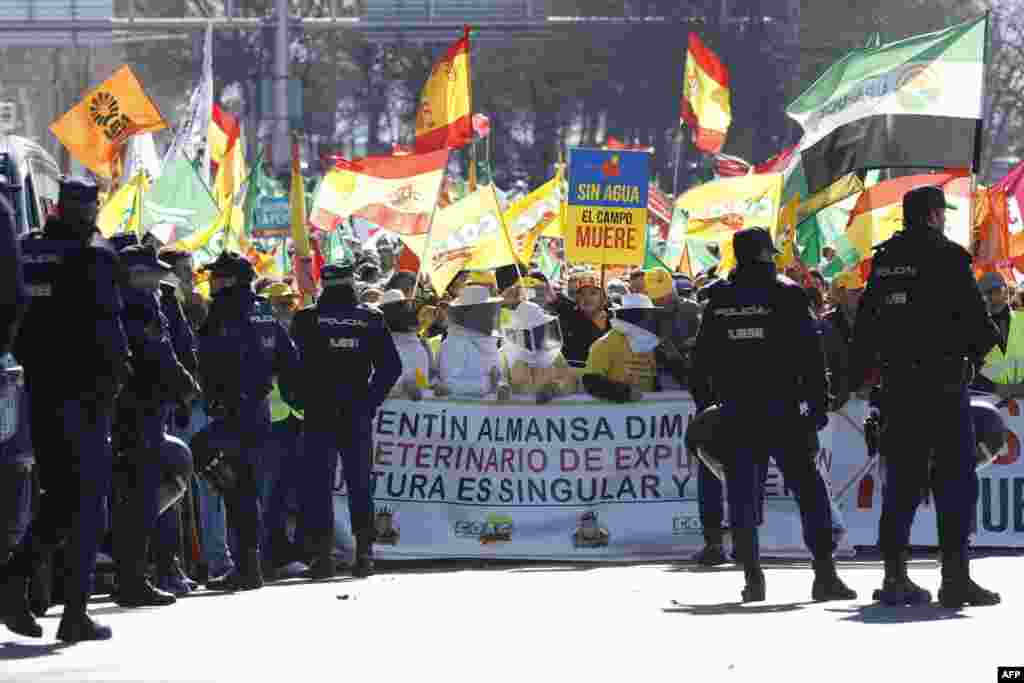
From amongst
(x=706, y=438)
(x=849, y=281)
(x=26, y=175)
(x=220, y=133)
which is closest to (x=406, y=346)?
A: (x=26, y=175)

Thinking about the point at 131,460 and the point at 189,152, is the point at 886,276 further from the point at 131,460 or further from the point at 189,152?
the point at 189,152

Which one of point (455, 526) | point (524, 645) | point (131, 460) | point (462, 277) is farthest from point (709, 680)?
point (462, 277)

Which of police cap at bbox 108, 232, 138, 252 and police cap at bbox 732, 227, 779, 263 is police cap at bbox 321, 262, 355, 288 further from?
police cap at bbox 732, 227, 779, 263

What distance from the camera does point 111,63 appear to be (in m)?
75.0

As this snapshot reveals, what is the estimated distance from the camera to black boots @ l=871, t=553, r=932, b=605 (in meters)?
11.6

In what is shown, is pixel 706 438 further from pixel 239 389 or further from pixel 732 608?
pixel 239 389

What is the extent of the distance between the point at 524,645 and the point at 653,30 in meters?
58.8

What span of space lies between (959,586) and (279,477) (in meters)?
4.80

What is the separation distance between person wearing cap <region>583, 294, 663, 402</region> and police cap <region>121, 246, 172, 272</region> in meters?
3.81

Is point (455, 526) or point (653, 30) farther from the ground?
point (653, 30)

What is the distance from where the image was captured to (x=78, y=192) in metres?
10.7

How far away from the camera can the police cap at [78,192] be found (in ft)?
35.2

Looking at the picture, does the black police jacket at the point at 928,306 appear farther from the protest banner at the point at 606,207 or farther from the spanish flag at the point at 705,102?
the spanish flag at the point at 705,102

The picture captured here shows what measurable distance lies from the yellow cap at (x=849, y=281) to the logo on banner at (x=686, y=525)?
80.4 inches
